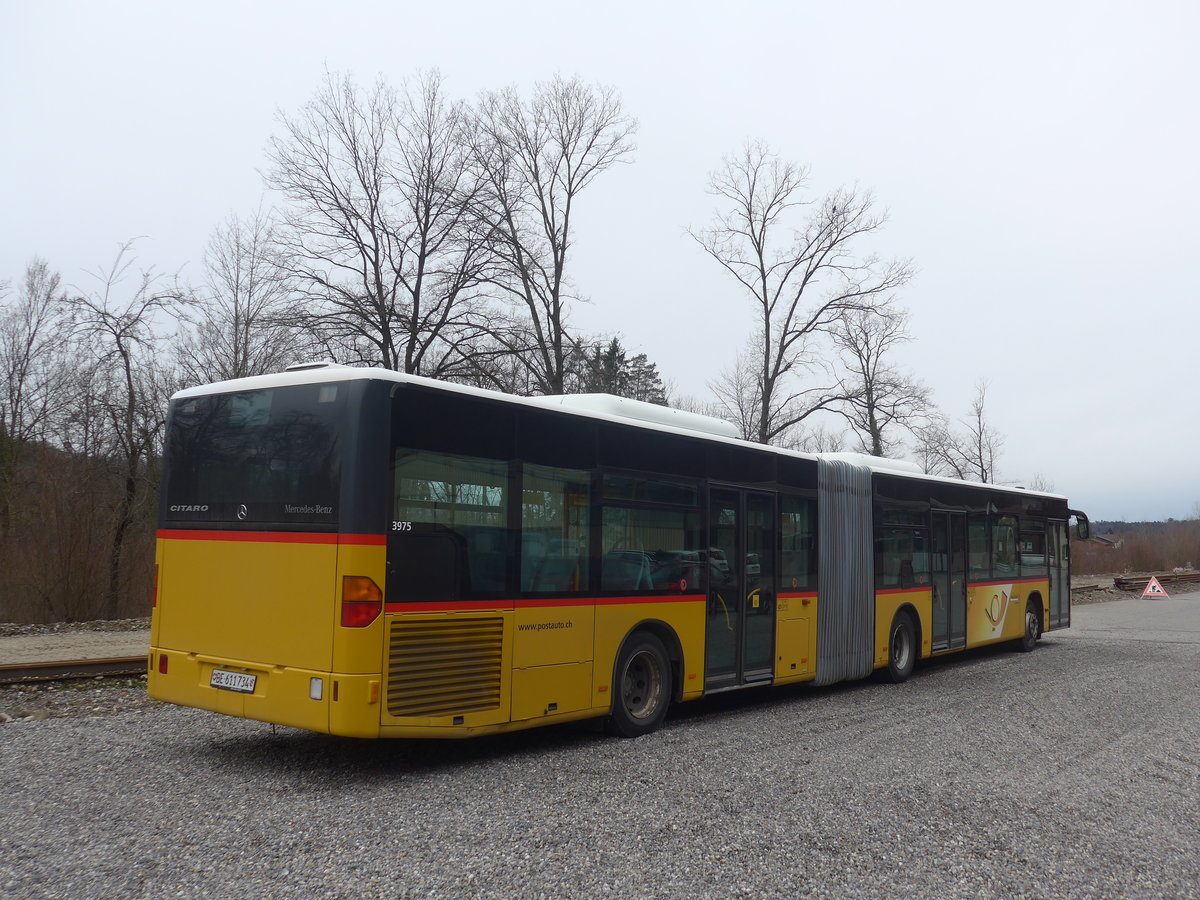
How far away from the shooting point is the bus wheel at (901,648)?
13250mm

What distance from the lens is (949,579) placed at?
1481cm

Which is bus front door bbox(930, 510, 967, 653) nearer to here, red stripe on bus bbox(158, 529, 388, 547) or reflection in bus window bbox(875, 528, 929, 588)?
reflection in bus window bbox(875, 528, 929, 588)

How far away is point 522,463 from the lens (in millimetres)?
7812

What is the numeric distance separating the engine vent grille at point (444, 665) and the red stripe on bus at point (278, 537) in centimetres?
59

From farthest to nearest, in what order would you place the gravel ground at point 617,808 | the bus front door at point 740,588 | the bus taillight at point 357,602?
1. the bus front door at point 740,588
2. the bus taillight at point 357,602
3. the gravel ground at point 617,808

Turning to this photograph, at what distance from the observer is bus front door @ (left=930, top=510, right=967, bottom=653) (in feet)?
47.4

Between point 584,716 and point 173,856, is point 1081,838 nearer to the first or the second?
point 584,716

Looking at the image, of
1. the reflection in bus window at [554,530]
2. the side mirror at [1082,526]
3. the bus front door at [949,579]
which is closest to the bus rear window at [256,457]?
the reflection in bus window at [554,530]

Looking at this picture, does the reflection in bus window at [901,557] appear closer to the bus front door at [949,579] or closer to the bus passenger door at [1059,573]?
the bus front door at [949,579]

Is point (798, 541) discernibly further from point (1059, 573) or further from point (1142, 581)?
point (1142, 581)

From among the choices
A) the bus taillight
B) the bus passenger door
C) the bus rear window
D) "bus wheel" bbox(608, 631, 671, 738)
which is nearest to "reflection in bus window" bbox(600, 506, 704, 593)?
"bus wheel" bbox(608, 631, 671, 738)

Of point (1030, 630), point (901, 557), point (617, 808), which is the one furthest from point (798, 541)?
point (1030, 630)

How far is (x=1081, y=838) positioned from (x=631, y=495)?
4.48m

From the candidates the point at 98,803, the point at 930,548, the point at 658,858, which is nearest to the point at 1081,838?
the point at 658,858
